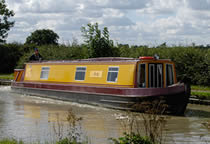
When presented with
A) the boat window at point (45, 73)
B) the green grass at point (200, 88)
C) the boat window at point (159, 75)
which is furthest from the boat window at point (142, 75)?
the boat window at point (45, 73)

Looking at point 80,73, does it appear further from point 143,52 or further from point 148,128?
point 148,128

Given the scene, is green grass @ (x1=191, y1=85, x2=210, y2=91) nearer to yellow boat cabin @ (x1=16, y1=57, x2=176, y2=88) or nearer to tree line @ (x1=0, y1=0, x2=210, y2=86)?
tree line @ (x1=0, y1=0, x2=210, y2=86)

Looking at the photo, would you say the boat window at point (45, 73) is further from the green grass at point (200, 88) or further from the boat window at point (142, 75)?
the green grass at point (200, 88)

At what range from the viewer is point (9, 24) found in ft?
143

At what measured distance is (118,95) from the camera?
15.5 m

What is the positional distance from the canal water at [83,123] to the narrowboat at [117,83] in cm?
47

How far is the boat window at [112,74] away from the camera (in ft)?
54.1

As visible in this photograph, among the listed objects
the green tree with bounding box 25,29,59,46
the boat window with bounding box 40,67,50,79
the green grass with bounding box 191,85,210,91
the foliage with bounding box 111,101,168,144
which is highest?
the green tree with bounding box 25,29,59,46

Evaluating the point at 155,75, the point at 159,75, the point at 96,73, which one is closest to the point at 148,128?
the point at 155,75

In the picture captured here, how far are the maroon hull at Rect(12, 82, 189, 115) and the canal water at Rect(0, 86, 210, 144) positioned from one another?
352 mm

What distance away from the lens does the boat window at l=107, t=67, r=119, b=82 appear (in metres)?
16.5

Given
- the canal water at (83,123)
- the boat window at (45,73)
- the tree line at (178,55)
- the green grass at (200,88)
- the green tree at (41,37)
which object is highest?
the green tree at (41,37)

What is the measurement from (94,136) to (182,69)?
40.1ft

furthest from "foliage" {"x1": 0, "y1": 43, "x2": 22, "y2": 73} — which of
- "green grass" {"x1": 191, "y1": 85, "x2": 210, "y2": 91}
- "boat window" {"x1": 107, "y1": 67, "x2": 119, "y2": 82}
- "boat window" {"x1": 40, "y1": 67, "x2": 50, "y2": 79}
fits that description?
"boat window" {"x1": 107, "y1": 67, "x2": 119, "y2": 82}
